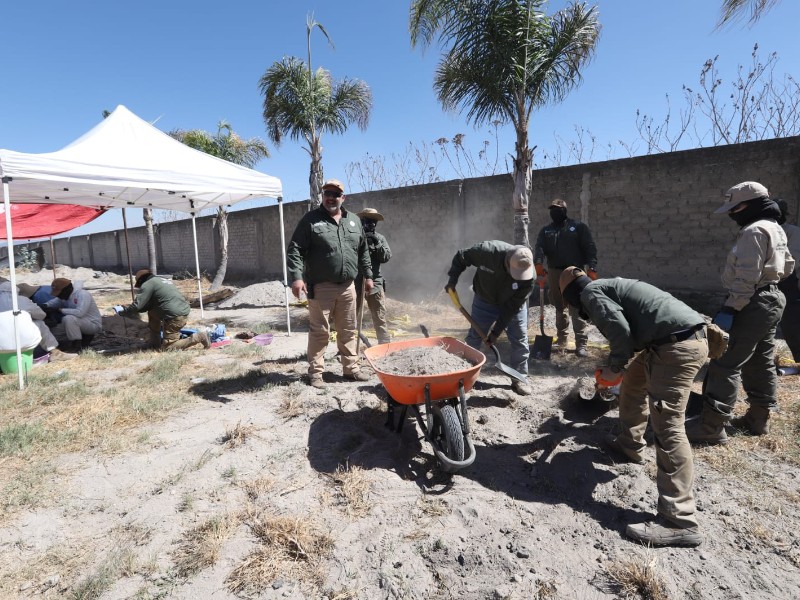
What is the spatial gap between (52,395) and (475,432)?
13.5ft

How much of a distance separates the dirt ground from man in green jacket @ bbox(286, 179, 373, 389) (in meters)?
0.65

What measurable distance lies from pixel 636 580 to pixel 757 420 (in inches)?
83.5

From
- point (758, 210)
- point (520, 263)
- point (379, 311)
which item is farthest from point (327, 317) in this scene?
point (758, 210)

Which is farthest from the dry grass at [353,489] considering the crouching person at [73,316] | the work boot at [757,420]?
the crouching person at [73,316]

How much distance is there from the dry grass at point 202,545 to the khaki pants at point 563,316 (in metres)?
4.46

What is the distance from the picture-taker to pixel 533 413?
3881mm

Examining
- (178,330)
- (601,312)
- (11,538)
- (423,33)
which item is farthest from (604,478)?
(423,33)

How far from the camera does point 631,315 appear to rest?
2.59m

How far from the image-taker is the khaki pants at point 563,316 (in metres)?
5.61

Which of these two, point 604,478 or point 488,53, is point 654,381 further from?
point 488,53

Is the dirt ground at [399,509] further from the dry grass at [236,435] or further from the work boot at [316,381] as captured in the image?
the work boot at [316,381]

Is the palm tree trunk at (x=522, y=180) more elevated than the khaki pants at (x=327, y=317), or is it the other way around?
the palm tree trunk at (x=522, y=180)

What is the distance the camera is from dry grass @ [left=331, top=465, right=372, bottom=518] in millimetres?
2629

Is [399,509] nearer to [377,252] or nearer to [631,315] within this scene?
[631,315]
